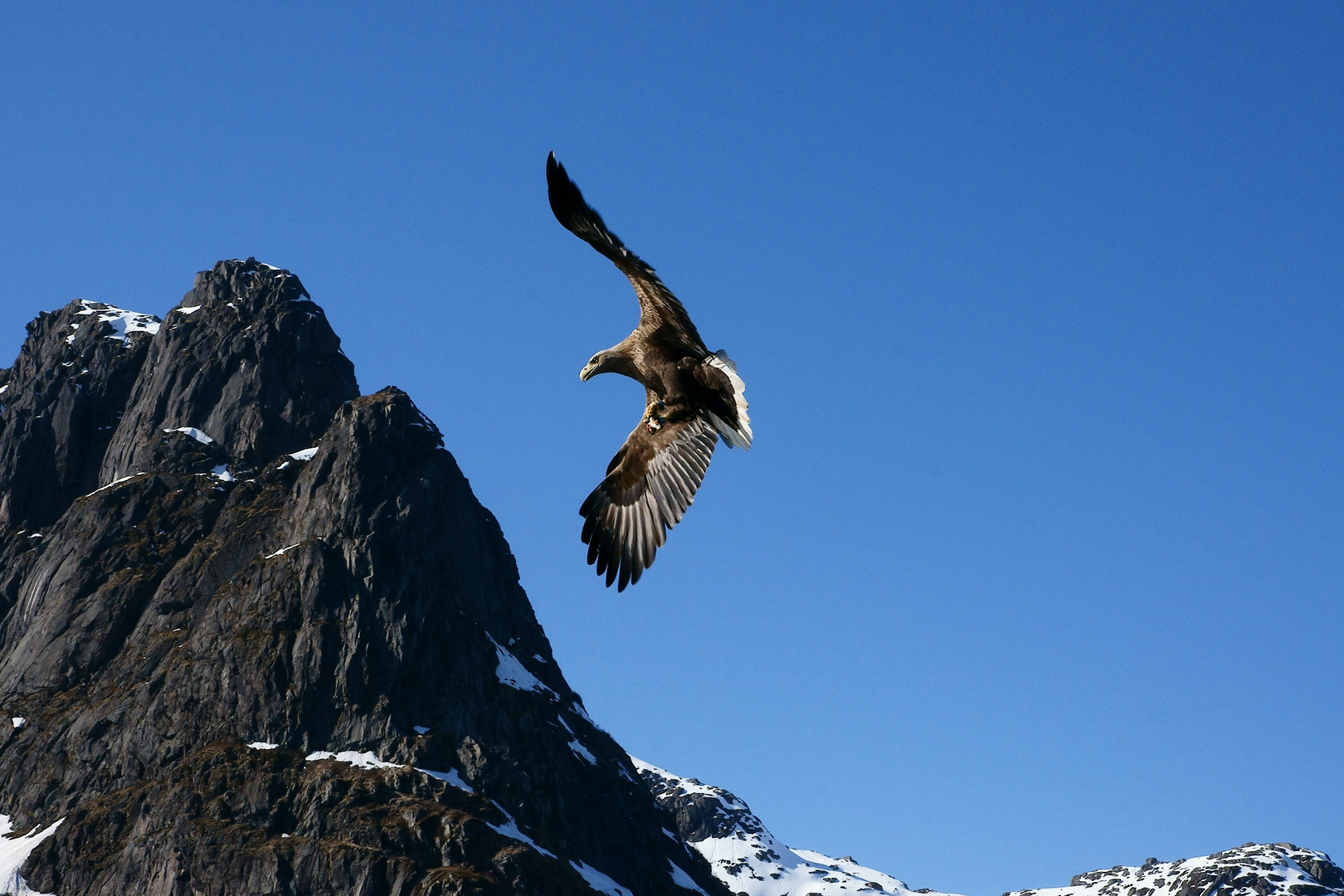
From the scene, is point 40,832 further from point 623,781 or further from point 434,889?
point 623,781

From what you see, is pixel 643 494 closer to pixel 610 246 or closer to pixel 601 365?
pixel 601 365

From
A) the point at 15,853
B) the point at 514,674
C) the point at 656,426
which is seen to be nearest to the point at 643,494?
the point at 656,426

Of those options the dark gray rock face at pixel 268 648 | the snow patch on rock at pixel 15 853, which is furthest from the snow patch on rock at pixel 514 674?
the snow patch on rock at pixel 15 853

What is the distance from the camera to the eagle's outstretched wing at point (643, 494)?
22.6 metres

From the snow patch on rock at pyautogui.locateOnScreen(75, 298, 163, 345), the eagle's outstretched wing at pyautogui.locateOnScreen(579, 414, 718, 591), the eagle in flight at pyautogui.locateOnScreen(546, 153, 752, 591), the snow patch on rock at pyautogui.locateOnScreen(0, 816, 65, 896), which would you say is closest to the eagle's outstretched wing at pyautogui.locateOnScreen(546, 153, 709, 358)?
the eagle in flight at pyautogui.locateOnScreen(546, 153, 752, 591)

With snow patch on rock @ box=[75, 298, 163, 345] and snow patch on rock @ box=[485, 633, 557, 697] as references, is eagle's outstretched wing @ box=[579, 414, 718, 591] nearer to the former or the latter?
snow patch on rock @ box=[485, 633, 557, 697]

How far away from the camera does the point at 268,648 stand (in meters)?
144

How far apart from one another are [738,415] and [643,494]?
2053 millimetres

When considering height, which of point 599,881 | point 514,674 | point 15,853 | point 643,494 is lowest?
point 643,494

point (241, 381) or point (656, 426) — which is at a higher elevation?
point (241, 381)

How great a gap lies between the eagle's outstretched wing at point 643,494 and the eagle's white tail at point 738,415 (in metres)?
0.36

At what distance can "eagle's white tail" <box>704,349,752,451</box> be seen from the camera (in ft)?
73.9

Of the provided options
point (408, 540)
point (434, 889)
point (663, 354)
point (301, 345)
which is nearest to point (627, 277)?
point (663, 354)

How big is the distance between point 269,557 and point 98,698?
72.1 feet
